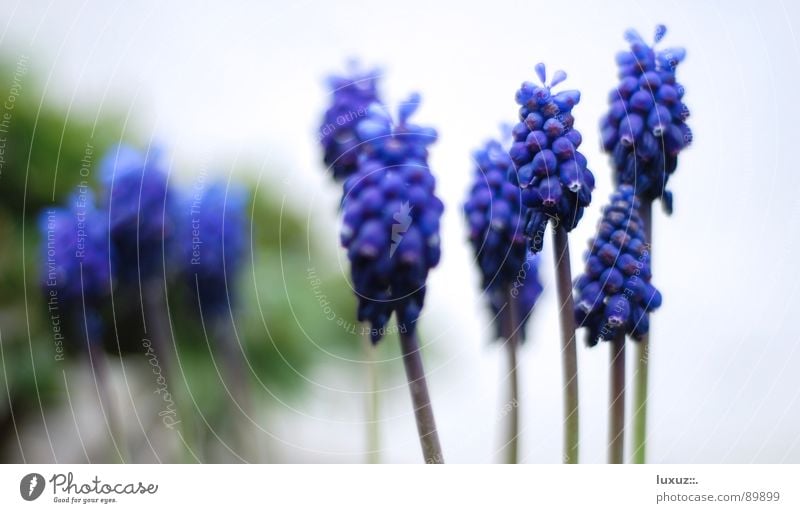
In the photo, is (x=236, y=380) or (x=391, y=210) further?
(x=236, y=380)

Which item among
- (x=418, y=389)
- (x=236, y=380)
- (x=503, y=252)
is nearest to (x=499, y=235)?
(x=503, y=252)

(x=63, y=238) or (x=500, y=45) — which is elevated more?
(x=500, y=45)

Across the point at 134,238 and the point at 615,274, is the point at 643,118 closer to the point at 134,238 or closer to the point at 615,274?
the point at 615,274

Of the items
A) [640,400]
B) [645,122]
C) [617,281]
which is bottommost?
[640,400]
